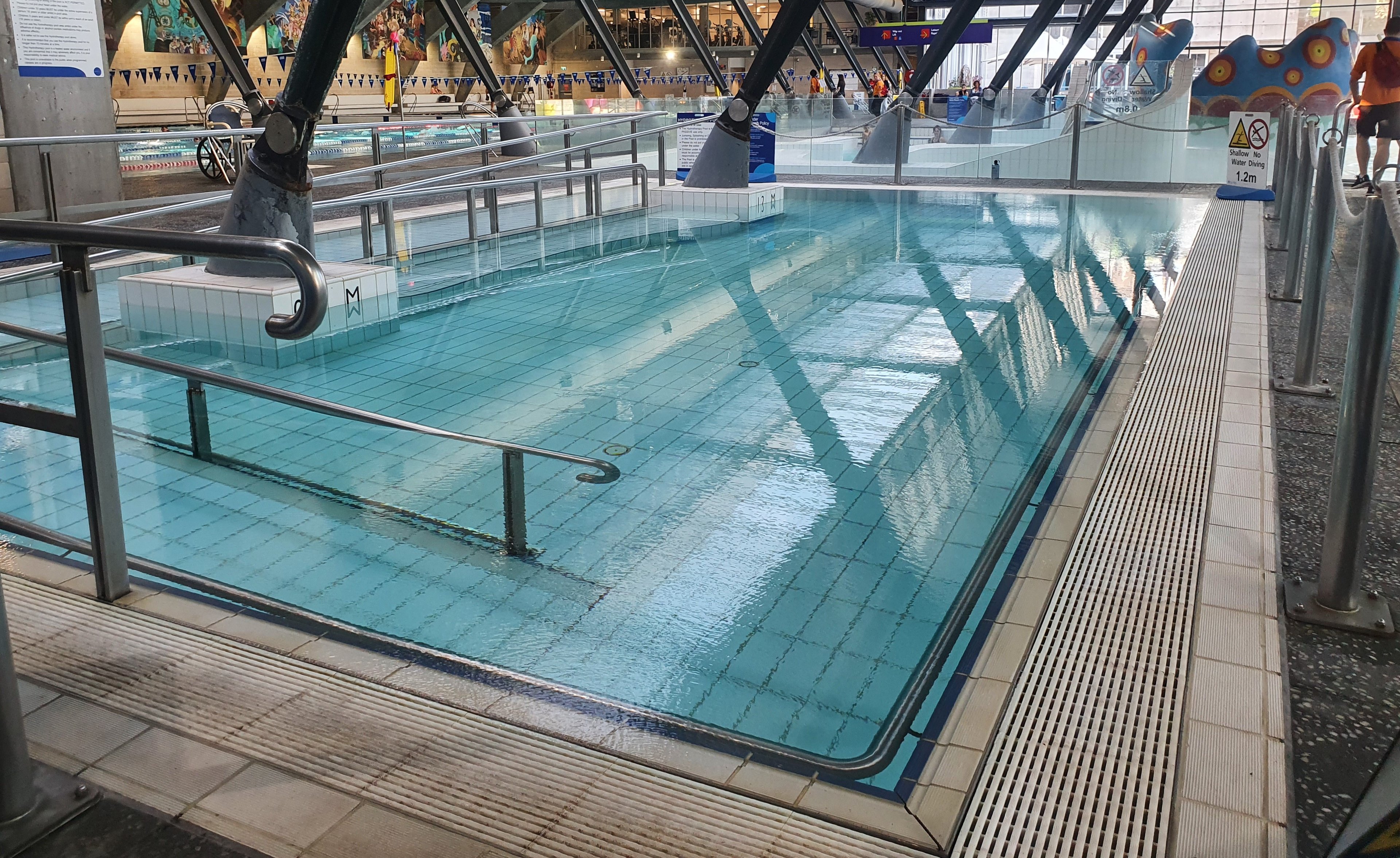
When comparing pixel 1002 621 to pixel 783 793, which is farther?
pixel 1002 621

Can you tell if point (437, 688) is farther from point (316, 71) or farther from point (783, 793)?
point (316, 71)

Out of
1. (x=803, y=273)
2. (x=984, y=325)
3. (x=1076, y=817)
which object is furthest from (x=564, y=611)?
(x=803, y=273)

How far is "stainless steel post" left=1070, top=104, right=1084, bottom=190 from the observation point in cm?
1155

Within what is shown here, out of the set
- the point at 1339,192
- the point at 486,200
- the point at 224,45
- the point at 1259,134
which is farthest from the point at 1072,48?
the point at 1339,192

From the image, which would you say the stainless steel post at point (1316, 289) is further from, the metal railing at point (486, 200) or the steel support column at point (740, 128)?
the steel support column at point (740, 128)

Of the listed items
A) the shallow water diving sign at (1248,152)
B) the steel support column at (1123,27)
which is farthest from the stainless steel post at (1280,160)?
the steel support column at (1123,27)

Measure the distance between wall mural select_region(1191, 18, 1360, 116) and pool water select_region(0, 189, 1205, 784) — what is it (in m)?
16.4

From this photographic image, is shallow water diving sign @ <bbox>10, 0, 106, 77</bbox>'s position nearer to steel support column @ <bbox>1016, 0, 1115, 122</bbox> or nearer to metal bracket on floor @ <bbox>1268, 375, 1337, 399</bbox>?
metal bracket on floor @ <bbox>1268, 375, 1337, 399</bbox>

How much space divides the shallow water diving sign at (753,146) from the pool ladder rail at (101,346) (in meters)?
8.86

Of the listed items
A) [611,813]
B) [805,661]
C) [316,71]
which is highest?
[316,71]

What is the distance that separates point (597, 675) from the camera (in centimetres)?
244

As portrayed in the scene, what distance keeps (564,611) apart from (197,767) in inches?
42.4

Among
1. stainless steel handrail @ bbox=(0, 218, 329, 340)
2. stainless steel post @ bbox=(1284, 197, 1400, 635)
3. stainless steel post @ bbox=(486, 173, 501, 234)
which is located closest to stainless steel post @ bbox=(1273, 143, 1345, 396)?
stainless steel post @ bbox=(1284, 197, 1400, 635)

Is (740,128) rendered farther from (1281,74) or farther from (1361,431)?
(1281,74)
